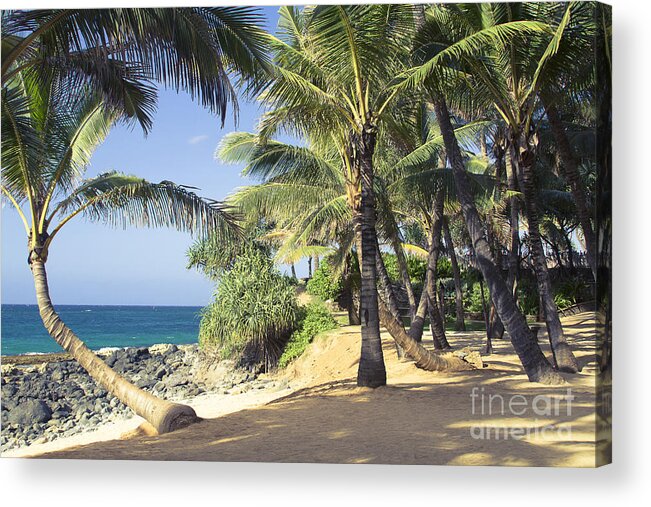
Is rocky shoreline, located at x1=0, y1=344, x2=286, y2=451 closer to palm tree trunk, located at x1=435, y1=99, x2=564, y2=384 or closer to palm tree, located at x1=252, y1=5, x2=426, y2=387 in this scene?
palm tree, located at x1=252, y1=5, x2=426, y2=387


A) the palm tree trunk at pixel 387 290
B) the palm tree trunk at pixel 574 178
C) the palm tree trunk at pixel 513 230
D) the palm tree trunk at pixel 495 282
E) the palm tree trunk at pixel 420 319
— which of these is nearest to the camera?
the palm tree trunk at pixel 574 178

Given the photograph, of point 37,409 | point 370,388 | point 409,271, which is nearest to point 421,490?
point 370,388

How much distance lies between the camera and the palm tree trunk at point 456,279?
7543mm

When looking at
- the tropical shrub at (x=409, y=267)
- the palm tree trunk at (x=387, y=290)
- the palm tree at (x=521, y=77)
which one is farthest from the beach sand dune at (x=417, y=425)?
the palm tree trunk at (x=387, y=290)

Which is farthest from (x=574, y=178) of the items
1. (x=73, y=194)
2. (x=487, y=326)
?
(x=73, y=194)

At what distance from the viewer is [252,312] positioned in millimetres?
8516

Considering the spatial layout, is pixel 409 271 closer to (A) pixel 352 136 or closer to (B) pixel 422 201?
(B) pixel 422 201

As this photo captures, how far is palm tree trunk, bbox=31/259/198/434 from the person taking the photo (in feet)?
20.2

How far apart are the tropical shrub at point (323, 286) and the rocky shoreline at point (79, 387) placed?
1422 millimetres

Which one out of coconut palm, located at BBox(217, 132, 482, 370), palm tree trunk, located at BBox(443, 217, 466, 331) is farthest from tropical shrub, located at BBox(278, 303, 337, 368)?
palm tree trunk, located at BBox(443, 217, 466, 331)

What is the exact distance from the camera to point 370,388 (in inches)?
265

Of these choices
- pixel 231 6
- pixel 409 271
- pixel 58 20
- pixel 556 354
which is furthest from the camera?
pixel 409 271

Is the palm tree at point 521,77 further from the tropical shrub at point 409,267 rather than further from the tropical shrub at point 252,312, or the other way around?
the tropical shrub at point 252,312

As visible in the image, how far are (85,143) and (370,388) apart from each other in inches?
144
